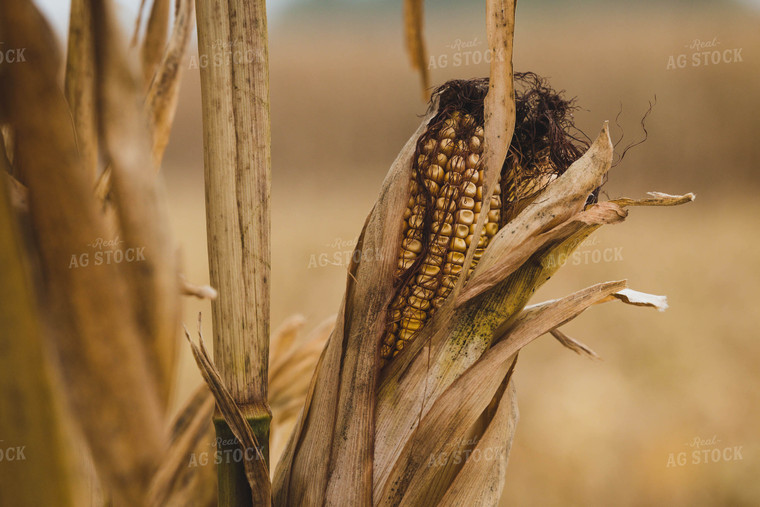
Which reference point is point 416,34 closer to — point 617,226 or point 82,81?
point 82,81

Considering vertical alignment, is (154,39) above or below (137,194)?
above

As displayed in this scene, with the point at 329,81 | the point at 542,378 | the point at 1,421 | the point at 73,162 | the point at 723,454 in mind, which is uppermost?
the point at 329,81

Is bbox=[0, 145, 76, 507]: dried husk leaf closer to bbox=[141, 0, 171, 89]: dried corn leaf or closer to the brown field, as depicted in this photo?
bbox=[141, 0, 171, 89]: dried corn leaf

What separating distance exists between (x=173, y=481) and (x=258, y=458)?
161mm

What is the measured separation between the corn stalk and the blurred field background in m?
0.50

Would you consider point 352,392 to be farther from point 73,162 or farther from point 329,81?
point 329,81

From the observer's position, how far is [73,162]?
383mm

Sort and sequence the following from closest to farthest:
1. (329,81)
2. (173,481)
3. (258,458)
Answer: (258,458) → (173,481) → (329,81)

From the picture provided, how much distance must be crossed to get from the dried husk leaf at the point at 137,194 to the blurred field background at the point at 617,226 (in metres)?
0.39

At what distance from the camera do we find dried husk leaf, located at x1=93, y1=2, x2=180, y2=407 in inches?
16.4

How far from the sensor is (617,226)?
0.93 metres

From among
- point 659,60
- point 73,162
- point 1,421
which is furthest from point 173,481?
point 659,60

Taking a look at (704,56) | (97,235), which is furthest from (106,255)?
(704,56)

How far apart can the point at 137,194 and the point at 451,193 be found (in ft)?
0.84
